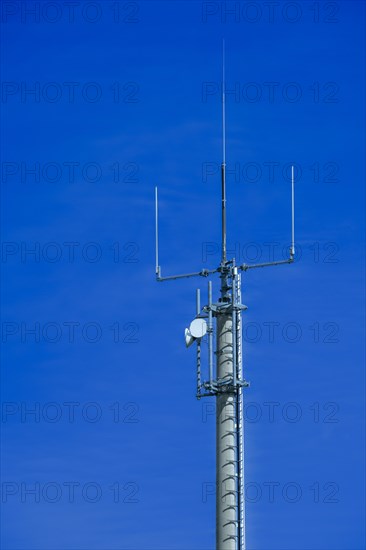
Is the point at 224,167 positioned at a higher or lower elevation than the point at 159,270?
higher

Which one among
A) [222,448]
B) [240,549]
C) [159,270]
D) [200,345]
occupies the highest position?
[159,270]

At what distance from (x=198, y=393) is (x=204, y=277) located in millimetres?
4947

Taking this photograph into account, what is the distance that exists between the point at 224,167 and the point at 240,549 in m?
16.3

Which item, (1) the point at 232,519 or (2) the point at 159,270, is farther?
(2) the point at 159,270

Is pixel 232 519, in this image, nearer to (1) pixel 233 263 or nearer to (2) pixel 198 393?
(2) pixel 198 393

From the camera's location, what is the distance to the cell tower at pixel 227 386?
53.7m

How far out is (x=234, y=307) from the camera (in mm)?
55312

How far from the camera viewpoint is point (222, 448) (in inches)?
2143

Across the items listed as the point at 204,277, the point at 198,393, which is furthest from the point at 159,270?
the point at 198,393

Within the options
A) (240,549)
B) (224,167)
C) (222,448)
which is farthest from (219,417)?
(224,167)

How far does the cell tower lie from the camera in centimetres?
5369

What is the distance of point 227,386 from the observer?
54.6 m

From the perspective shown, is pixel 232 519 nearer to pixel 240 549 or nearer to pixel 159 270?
pixel 240 549

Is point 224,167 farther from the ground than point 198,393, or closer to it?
farther from the ground
